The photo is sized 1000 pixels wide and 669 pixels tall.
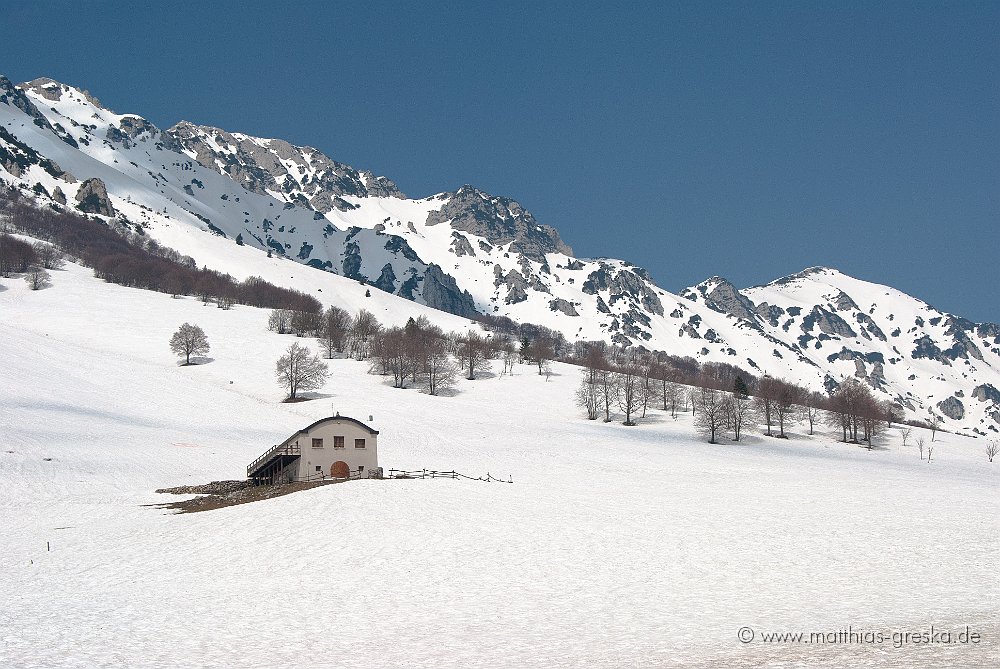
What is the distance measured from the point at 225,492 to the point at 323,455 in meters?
8.49

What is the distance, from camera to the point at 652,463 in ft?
270

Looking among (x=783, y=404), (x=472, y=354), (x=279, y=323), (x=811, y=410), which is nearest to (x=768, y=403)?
(x=783, y=404)

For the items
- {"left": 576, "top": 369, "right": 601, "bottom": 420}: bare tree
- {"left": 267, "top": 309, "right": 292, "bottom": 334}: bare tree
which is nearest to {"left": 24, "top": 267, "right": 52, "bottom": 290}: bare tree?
{"left": 267, "top": 309, "right": 292, "bottom": 334}: bare tree

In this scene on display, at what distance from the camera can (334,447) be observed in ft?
216

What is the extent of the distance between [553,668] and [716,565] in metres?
14.4

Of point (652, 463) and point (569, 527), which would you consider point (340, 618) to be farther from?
point (652, 463)

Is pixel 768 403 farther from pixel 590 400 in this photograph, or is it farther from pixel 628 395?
pixel 590 400

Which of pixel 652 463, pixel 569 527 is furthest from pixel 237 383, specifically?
pixel 569 527

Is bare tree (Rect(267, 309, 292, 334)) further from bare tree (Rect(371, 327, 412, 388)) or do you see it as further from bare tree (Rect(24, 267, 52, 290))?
bare tree (Rect(24, 267, 52, 290))

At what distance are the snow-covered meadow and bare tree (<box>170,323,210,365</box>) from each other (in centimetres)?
3540

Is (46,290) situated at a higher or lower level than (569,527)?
Result: higher

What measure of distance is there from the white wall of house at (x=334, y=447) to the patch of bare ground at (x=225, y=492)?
347 cm

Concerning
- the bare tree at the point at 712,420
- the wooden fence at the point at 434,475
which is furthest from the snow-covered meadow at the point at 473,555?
the bare tree at the point at 712,420

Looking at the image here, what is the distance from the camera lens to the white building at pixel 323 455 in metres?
64.4
